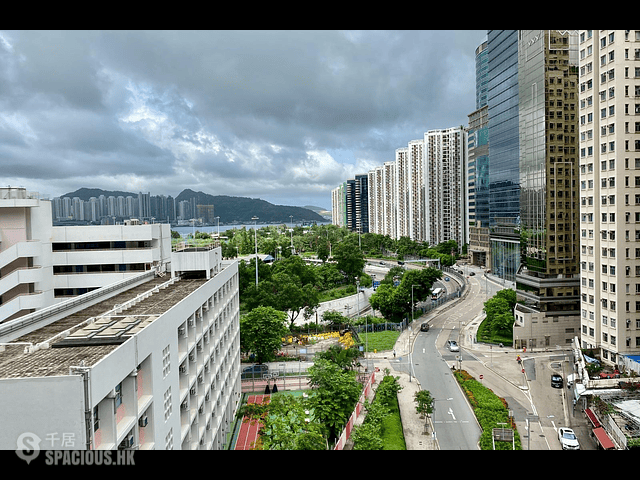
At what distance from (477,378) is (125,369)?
40.5 feet

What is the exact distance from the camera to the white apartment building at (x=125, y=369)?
155 inches

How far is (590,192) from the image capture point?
1491 centimetres

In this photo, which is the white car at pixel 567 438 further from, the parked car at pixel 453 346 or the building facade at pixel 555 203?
the building facade at pixel 555 203

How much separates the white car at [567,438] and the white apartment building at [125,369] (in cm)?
721

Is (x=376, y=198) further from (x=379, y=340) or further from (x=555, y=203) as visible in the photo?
(x=555, y=203)

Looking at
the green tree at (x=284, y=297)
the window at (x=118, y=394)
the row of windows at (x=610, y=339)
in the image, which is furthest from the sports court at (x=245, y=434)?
the row of windows at (x=610, y=339)

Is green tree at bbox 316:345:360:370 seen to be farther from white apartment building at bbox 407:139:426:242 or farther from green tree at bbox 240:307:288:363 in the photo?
white apartment building at bbox 407:139:426:242

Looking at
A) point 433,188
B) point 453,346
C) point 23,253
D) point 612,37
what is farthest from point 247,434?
point 433,188

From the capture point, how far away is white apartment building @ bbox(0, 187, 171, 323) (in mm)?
12664

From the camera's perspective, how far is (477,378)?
1474 centimetres

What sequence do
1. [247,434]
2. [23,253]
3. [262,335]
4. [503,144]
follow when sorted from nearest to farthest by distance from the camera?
[247,434]
[23,253]
[262,335]
[503,144]

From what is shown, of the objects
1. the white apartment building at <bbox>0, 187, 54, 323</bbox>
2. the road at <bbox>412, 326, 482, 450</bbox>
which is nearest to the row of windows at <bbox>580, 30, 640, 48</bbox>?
the road at <bbox>412, 326, 482, 450</bbox>

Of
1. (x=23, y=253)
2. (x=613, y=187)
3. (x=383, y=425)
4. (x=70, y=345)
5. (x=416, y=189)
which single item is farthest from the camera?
(x=416, y=189)
